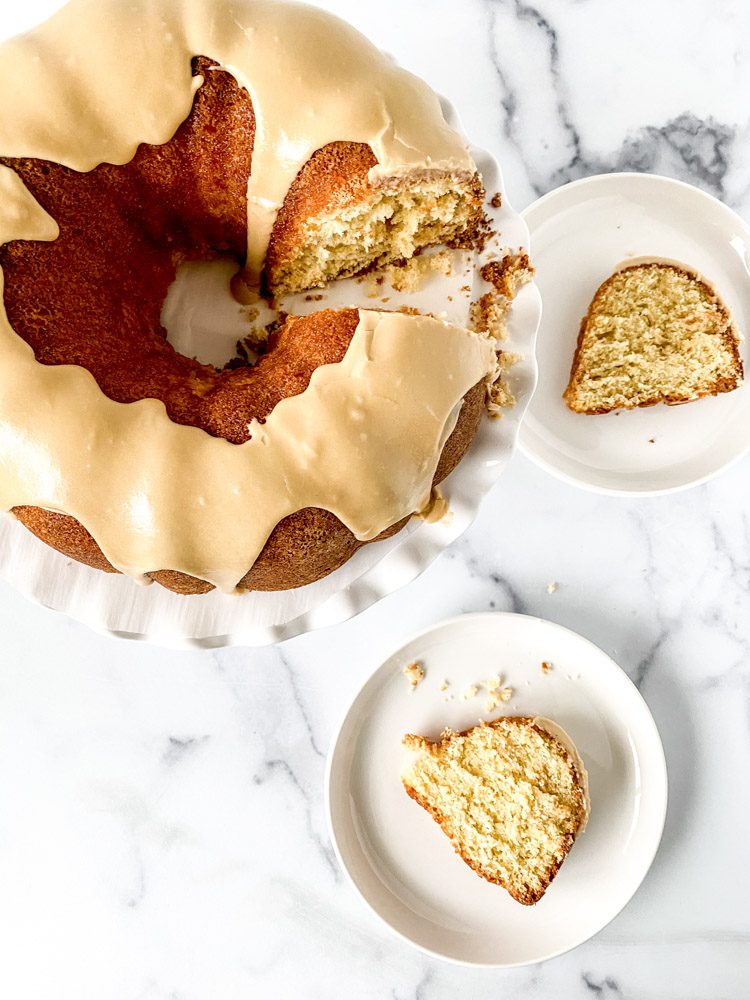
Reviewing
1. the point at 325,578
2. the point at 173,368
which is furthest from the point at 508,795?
the point at 173,368

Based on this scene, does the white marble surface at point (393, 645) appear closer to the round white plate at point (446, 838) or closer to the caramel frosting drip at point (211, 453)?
the round white plate at point (446, 838)

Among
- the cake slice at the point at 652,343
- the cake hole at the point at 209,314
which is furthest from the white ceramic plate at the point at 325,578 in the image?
the cake slice at the point at 652,343

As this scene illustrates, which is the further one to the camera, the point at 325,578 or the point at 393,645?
the point at 393,645

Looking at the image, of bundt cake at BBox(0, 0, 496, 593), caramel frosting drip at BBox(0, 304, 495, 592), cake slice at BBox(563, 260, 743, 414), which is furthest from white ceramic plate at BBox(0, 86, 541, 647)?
cake slice at BBox(563, 260, 743, 414)

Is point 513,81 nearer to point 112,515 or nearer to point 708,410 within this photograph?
point 708,410

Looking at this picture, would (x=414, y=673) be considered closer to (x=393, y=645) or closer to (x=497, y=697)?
(x=393, y=645)

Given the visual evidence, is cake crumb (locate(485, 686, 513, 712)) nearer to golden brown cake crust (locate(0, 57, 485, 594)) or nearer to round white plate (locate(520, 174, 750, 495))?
round white plate (locate(520, 174, 750, 495))
